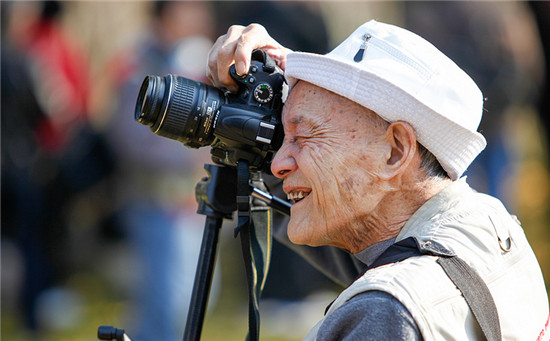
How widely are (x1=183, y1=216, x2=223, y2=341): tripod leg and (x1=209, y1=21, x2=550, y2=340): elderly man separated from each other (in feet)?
1.21

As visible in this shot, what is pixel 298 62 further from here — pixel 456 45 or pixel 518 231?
pixel 456 45

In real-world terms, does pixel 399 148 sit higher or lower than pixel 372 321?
higher

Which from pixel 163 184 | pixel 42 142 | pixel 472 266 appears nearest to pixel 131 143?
pixel 163 184

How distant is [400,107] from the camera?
1.43 m

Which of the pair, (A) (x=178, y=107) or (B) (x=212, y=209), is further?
(B) (x=212, y=209)

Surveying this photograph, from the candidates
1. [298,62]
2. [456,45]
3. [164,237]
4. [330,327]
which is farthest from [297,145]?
[456,45]

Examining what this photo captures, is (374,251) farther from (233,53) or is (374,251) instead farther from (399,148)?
(233,53)

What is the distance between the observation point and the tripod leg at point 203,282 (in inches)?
72.1

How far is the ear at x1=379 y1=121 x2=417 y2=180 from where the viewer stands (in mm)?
1456

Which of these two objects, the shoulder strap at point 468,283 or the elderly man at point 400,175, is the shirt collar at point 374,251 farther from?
the shoulder strap at point 468,283

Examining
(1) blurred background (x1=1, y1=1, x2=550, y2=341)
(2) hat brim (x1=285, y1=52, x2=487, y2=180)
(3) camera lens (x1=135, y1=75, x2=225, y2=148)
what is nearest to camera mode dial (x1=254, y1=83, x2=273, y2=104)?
(3) camera lens (x1=135, y1=75, x2=225, y2=148)

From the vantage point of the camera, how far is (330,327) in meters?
1.24

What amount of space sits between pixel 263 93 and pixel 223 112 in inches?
4.8

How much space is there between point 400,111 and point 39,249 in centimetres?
421
